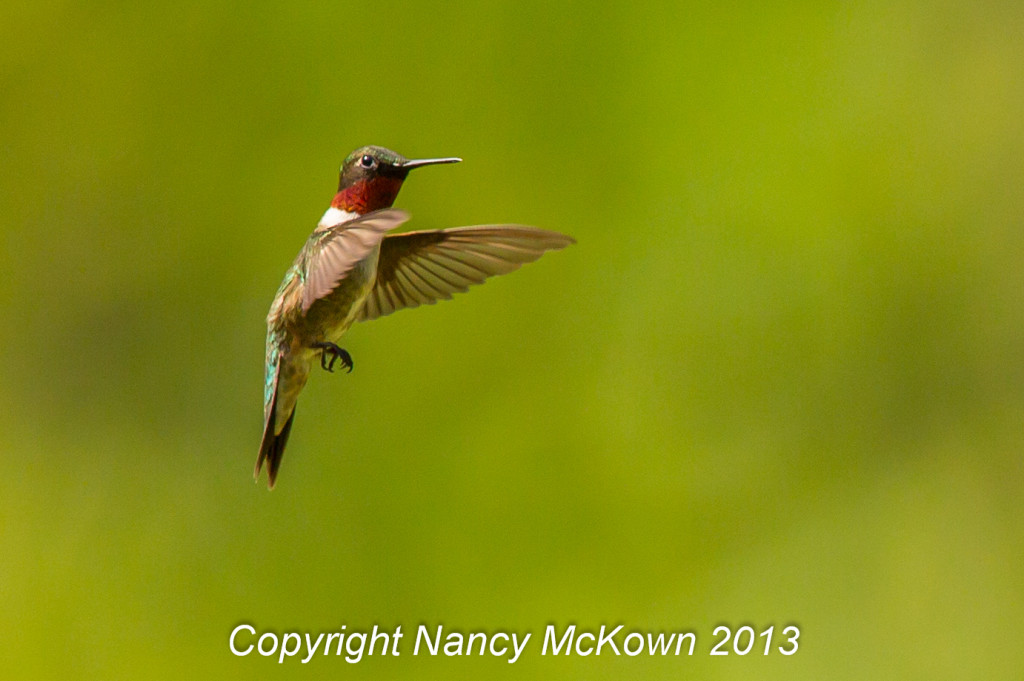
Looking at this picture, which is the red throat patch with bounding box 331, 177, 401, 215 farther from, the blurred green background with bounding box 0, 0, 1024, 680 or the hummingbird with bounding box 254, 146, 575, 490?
the blurred green background with bounding box 0, 0, 1024, 680

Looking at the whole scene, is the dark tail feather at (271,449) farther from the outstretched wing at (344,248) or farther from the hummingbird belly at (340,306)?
the outstretched wing at (344,248)

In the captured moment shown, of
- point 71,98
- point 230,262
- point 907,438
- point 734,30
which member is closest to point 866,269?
point 907,438

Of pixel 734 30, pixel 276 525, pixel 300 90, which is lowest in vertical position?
pixel 276 525

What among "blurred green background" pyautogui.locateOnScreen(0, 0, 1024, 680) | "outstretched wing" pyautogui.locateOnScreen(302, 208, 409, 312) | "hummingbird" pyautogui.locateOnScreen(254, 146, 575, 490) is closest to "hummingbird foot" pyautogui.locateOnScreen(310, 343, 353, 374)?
"hummingbird" pyautogui.locateOnScreen(254, 146, 575, 490)

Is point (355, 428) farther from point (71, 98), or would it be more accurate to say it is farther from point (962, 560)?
point (962, 560)

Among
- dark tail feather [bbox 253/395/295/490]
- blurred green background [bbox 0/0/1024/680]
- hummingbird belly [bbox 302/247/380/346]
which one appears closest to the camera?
dark tail feather [bbox 253/395/295/490]
